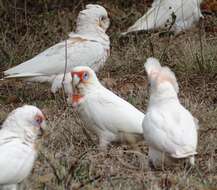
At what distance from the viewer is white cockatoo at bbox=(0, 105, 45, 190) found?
587 cm

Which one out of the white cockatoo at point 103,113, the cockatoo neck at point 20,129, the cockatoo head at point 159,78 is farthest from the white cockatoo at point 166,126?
the cockatoo neck at point 20,129

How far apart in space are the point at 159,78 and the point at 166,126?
1.62ft

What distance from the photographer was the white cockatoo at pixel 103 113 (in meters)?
7.25

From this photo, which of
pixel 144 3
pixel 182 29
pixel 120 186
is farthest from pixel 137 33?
pixel 120 186

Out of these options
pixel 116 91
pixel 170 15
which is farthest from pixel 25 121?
pixel 170 15

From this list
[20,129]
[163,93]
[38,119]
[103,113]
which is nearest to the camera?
[20,129]

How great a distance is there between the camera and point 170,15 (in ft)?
39.1

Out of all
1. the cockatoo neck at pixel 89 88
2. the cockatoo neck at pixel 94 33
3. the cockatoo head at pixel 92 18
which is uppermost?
the cockatoo head at pixel 92 18

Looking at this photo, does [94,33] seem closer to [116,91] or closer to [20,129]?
[116,91]

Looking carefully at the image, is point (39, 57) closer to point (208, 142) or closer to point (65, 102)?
point (65, 102)

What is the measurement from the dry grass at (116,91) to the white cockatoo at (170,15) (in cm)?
15

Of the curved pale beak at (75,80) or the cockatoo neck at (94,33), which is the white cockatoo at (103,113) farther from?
the cockatoo neck at (94,33)

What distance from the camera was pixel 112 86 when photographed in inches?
376

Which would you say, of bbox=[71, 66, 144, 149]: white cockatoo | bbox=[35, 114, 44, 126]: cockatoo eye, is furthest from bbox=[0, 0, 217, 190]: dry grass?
bbox=[35, 114, 44, 126]: cockatoo eye
